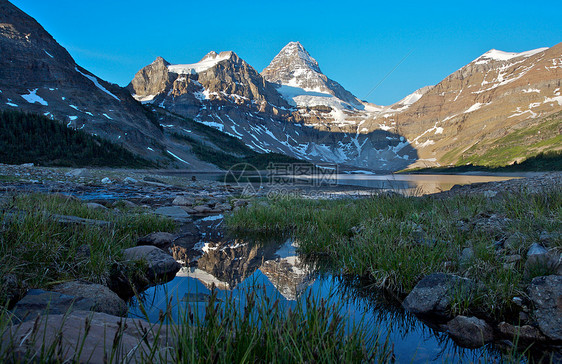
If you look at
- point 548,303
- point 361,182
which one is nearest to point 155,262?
point 548,303

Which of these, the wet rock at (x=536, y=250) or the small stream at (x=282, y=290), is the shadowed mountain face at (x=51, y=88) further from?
the wet rock at (x=536, y=250)

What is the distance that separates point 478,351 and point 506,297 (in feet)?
2.75

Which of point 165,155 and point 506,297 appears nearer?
point 506,297

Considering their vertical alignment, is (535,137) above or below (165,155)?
above

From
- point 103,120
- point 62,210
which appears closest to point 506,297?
point 62,210

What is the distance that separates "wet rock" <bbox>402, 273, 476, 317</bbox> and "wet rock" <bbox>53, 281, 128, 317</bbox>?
128 inches

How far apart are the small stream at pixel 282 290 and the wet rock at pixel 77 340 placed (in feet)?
1.00

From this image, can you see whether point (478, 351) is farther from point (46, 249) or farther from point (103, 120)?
point (103, 120)

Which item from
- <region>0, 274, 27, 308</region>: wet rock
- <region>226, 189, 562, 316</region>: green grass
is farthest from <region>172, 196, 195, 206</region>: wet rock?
<region>0, 274, 27, 308</region>: wet rock

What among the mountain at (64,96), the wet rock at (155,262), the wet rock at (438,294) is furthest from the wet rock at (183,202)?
the mountain at (64,96)

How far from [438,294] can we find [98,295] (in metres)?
3.75

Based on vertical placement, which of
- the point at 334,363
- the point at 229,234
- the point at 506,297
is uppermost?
the point at 334,363

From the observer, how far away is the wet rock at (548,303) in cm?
265

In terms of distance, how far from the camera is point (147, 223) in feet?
24.0
